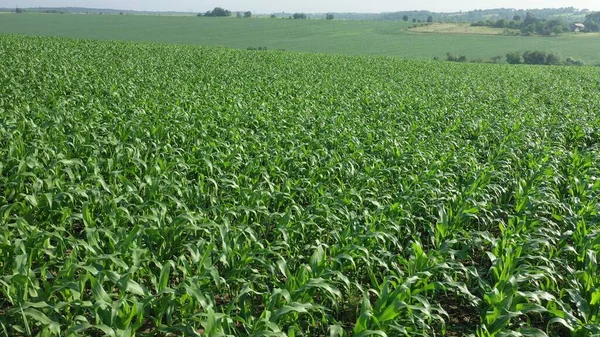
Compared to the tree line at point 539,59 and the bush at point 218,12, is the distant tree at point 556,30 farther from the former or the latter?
the bush at point 218,12

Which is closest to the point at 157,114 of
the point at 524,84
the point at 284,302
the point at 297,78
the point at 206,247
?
the point at 206,247

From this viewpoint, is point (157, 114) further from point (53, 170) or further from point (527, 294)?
point (527, 294)

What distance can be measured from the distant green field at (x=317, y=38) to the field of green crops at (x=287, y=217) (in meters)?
51.1

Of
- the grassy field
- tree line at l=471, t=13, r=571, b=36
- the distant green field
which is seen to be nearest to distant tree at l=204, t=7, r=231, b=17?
the distant green field

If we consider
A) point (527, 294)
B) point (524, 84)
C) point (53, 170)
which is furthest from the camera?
point (524, 84)

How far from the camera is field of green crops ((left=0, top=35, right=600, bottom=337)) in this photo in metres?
3.35

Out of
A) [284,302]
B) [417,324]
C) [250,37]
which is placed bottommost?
[417,324]

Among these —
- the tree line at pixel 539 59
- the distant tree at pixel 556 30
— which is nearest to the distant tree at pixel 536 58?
the tree line at pixel 539 59

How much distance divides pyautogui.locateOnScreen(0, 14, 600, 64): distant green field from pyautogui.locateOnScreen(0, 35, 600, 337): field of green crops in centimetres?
5107

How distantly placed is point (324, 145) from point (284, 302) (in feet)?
17.6

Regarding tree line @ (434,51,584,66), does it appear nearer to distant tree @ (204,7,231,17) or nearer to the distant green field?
the distant green field

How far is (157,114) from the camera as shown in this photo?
9594 millimetres

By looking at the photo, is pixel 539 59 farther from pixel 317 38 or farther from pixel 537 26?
pixel 537 26

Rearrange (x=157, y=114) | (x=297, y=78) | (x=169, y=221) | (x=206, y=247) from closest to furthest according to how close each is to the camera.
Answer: (x=206, y=247) → (x=169, y=221) → (x=157, y=114) → (x=297, y=78)
